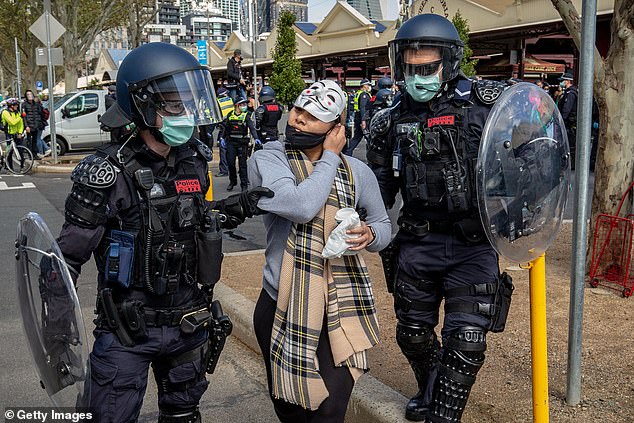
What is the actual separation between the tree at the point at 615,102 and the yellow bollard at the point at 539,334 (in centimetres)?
283

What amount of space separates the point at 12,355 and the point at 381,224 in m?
3.07

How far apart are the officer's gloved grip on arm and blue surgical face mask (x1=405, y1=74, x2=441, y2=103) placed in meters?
1.01

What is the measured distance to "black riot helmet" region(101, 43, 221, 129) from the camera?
265cm

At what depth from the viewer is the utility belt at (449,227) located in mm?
3115

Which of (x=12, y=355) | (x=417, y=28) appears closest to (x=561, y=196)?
(x=417, y=28)

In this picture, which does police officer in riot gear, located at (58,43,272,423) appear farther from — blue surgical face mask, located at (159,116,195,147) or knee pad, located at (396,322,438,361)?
knee pad, located at (396,322,438,361)

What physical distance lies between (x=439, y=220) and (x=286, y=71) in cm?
2096

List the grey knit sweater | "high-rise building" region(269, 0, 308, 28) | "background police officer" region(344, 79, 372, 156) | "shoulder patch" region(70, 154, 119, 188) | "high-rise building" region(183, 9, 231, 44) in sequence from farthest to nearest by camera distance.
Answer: "high-rise building" region(183, 9, 231, 44), "high-rise building" region(269, 0, 308, 28), "background police officer" region(344, 79, 372, 156), the grey knit sweater, "shoulder patch" region(70, 154, 119, 188)

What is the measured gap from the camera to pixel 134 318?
8.34 ft

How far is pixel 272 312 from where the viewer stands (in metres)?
2.86

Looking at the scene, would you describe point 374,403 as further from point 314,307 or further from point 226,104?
point 226,104

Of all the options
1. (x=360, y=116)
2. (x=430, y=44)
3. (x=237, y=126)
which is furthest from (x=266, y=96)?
(x=430, y=44)

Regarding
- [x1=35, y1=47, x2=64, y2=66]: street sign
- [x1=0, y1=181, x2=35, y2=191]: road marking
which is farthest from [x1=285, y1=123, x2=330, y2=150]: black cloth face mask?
[x1=35, y1=47, x2=64, y2=66]: street sign

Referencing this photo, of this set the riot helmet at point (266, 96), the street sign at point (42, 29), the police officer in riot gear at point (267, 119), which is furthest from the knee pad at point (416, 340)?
the street sign at point (42, 29)
